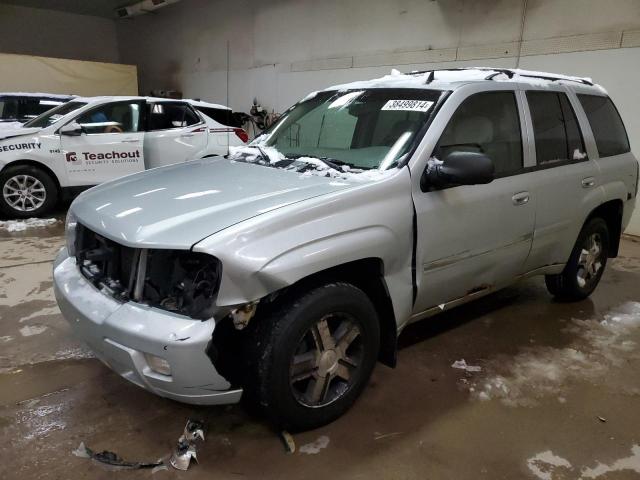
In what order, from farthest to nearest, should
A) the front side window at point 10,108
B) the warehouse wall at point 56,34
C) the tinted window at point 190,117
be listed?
the warehouse wall at point 56,34 → the front side window at point 10,108 → the tinted window at point 190,117

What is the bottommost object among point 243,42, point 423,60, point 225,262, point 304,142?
point 225,262

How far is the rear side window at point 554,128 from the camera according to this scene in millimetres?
3064

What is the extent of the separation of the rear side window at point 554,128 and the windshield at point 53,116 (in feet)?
A: 19.5

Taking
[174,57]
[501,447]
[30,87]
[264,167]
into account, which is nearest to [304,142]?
[264,167]

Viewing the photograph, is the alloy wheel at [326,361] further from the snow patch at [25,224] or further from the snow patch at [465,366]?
the snow patch at [25,224]

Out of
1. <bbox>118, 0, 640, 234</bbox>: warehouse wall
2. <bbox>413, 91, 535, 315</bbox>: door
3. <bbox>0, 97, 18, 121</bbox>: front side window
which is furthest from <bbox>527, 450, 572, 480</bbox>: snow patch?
<bbox>0, 97, 18, 121</bbox>: front side window

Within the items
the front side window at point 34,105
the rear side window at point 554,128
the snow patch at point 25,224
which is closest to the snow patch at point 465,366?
the rear side window at point 554,128

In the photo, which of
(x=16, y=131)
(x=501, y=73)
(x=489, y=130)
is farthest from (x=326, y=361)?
(x=16, y=131)

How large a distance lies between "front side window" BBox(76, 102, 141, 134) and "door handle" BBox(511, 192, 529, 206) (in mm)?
5792

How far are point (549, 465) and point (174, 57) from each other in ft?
49.1

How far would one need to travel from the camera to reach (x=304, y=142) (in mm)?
3051

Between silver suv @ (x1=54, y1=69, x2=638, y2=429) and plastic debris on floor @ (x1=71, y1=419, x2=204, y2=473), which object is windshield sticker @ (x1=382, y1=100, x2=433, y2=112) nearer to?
silver suv @ (x1=54, y1=69, x2=638, y2=429)

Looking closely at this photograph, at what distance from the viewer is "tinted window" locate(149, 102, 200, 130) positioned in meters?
7.16

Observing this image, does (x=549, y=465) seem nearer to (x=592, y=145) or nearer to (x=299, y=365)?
(x=299, y=365)
